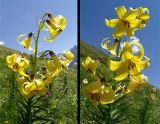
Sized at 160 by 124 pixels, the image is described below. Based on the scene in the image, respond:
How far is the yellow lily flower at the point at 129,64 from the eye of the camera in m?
1.68

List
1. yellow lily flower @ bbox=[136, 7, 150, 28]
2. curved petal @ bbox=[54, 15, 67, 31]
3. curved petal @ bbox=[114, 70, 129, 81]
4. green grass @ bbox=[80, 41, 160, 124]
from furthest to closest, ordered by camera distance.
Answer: green grass @ bbox=[80, 41, 160, 124] → curved petal @ bbox=[54, 15, 67, 31] → yellow lily flower @ bbox=[136, 7, 150, 28] → curved petal @ bbox=[114, 70, 129, 81]

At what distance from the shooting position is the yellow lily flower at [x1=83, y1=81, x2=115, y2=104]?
5.50 ft

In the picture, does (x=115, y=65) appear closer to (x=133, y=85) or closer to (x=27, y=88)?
(x=133, y=85)

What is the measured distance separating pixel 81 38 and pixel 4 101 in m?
0.70

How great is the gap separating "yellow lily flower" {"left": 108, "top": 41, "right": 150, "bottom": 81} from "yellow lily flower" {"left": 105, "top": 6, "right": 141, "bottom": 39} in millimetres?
89

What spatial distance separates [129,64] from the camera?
5.65 feet

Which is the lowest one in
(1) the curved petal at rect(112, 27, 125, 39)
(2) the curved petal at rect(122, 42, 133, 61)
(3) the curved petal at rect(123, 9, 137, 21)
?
(2) the curved petal at rect(122, 42, 133, 61)

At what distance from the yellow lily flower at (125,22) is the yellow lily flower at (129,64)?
0.09 m

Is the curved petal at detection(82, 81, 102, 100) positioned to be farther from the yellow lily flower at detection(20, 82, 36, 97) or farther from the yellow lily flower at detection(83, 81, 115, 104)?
the yellow lily flower at detection(20, 82, 36, 97)

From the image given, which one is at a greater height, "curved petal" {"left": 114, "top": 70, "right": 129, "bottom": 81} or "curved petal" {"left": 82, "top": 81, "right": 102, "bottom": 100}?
"curved petal" {"left": 114, "top": 70, "right": 129, "bottom": 81}

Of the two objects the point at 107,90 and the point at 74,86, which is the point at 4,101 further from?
the point at 107,90

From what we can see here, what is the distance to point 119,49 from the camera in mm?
1748

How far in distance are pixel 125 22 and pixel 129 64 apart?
220 millimetres

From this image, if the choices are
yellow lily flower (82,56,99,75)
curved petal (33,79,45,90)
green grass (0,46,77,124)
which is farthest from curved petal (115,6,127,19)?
green grass (0,46,77,124)
